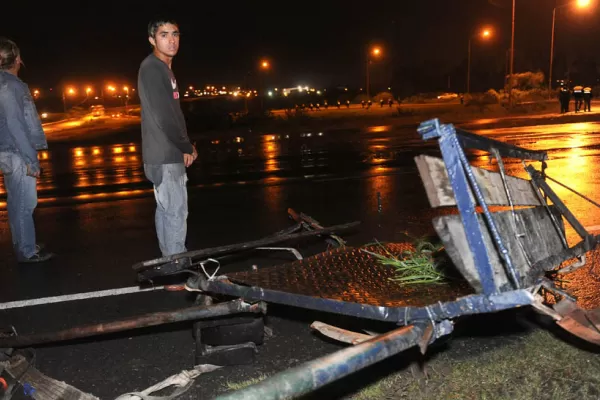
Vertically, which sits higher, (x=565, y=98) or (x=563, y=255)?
(x=565, y=98)

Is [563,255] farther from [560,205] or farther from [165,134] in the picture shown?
[165,134]

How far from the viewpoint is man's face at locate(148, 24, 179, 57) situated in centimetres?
464

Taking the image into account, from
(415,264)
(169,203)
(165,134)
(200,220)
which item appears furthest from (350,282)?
(200,220)

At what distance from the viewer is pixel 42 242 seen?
7.04 meters

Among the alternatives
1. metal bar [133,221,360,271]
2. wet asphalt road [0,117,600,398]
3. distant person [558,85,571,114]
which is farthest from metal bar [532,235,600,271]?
distant person [558,85,571,114]

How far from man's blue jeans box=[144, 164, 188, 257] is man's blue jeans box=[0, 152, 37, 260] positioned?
1967mm

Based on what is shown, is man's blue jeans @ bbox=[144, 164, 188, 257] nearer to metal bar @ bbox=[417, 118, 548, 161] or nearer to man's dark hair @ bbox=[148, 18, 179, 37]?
man's dark hair @ bbox=[148, 18, 179, 37]

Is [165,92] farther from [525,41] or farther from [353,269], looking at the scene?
[525,41]

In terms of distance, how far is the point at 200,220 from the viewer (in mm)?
7934

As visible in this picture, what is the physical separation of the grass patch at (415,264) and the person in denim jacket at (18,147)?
407 centimetres

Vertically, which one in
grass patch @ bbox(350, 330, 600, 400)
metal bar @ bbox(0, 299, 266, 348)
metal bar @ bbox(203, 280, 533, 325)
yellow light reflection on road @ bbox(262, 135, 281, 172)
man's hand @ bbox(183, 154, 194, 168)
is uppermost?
man's hand @ bbox(183, 154, 194, 168)

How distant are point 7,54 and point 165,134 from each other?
2324mm

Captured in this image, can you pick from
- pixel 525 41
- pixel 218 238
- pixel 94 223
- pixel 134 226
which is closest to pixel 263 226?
pixel 218 238

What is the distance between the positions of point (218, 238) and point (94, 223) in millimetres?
2345
